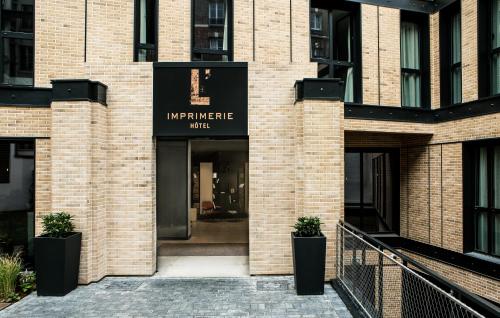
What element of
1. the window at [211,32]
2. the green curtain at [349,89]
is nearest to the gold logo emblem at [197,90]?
the window at [211,32]

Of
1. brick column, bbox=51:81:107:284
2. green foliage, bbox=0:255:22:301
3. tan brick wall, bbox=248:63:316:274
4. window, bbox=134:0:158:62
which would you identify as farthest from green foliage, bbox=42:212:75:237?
window, bbox=134:0:158:62

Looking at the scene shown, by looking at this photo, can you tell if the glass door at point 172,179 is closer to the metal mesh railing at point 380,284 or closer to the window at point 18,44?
the window at point 18,44

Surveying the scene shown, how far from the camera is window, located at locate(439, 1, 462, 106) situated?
937cm

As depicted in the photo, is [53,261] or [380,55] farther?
[380,55]

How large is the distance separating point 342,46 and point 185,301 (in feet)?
27.7

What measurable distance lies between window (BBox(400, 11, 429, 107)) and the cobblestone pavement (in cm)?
691

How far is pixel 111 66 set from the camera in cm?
684

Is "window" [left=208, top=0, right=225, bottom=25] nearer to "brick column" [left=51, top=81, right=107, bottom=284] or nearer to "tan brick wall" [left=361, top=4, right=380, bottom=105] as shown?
"tan brick wall" [left=361, top=4, right=380, bottom=105]

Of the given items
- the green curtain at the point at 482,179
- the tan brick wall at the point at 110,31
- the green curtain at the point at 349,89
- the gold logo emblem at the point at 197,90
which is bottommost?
the green curtain at the point at 482,179

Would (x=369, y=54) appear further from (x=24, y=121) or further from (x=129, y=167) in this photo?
(x=24, y=121)

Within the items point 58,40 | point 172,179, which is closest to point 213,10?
point 58,40

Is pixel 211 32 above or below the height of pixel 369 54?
above

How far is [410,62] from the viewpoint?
33.0 ft

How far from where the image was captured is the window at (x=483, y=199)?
8125 millimetres
